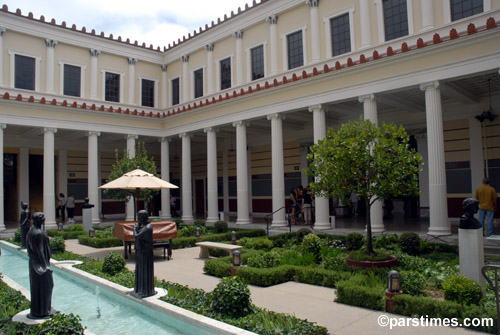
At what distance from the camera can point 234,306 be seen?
5648 mm

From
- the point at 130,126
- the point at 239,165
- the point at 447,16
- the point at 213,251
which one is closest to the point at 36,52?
the point at 130,126

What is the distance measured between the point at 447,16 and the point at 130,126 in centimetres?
1688

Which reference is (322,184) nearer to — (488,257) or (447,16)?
(488,257)

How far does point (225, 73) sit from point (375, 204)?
1247cm

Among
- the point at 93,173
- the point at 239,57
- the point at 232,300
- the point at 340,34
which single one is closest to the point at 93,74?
the point at 93,173

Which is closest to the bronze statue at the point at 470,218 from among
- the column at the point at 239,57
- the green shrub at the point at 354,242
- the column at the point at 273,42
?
the green shrub at the point at 354,242

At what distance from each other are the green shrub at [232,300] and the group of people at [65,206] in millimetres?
18419

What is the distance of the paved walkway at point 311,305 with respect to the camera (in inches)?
205

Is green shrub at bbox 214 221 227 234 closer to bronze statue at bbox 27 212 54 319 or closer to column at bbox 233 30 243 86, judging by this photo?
column at bbox 233 30 243 86

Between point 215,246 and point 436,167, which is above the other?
point 436,167

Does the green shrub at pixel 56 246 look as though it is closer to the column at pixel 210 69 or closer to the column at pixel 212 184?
the column at pixel 212 184

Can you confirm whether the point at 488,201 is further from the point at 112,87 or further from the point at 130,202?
the point at 112,87

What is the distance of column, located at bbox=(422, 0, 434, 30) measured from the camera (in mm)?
14312

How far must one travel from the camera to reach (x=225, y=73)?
2225 centimetres
